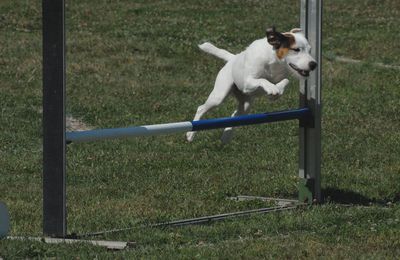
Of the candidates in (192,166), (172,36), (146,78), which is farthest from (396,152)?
(172,36)

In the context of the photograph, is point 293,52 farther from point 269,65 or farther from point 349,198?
point 349,198

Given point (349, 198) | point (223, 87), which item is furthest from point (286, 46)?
point (349, 198)

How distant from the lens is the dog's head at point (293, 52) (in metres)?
7.79

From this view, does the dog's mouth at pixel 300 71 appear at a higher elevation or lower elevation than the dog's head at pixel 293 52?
lower

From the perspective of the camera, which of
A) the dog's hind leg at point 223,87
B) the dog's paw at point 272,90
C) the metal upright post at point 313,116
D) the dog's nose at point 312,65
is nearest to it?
the dog's paw at point 272,90

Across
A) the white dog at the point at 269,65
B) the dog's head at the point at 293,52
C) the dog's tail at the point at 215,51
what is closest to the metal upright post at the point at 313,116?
the white dog at the point at 269,65

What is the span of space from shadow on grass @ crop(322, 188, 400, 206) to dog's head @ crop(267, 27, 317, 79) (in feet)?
4.06

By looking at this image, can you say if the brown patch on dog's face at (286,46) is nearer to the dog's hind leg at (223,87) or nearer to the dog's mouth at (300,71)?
the dog's mouth at (300,71)

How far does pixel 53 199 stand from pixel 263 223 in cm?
149

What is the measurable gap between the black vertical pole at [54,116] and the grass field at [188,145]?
0.34 metres

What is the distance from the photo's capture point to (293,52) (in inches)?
309

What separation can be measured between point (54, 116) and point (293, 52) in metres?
1.84

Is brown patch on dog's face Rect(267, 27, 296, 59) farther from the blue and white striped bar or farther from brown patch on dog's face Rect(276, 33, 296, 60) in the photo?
the blue and white striped bar

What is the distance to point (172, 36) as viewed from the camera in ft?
61.3
